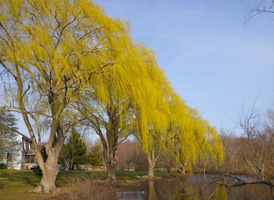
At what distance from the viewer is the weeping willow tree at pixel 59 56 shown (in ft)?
32.8

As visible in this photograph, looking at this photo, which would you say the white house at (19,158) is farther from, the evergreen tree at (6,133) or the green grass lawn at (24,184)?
the green grass lawn at (24,184)

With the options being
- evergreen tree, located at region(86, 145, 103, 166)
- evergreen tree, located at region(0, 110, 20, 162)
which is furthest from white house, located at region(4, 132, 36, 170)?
evergreen tree, located at region(86, 145, 103, 166)

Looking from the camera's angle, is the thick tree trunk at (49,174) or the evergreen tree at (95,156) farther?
the evergreen tree at (95,156)

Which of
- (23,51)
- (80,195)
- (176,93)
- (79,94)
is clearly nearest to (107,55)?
(79,94)

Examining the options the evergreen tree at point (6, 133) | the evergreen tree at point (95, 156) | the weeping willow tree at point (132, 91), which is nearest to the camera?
the weeping willow tree at point (132, 91)

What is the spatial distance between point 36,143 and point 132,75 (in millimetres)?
5032

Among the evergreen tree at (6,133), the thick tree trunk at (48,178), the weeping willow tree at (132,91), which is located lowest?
the thick tree trunk at (48,178)

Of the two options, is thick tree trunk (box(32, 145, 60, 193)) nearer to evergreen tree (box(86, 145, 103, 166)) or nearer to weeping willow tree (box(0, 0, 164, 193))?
weeping willow tree (box(0, 0, 164, 193))

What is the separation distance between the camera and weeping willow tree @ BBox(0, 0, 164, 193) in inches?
393

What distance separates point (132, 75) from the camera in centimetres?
1091

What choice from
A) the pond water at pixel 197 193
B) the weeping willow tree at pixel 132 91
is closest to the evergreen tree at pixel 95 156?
the pond water at pixel 197 193

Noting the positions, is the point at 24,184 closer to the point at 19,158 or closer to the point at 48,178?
the point at 48,178

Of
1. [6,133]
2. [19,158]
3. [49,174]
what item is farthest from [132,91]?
[19,158]

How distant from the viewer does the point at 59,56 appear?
9.87 meters
